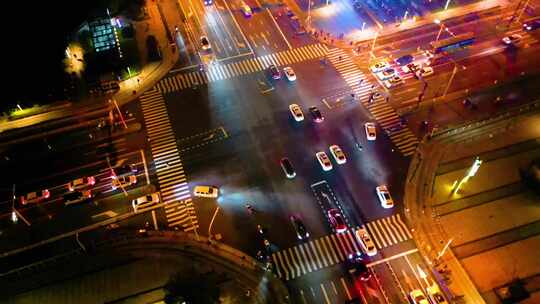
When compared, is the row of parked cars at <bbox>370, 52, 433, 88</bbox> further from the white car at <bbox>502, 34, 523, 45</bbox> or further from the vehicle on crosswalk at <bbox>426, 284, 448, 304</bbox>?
the vehicle on crosswalk at <bbox>426, 284, 448, 304</bbox>

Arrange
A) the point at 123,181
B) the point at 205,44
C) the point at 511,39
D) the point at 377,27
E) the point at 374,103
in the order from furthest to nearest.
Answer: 1. the point at 377,27
2. the point at 205,44
3. the point at 511,39
4. the point at 374,103
5. the point at 123,181

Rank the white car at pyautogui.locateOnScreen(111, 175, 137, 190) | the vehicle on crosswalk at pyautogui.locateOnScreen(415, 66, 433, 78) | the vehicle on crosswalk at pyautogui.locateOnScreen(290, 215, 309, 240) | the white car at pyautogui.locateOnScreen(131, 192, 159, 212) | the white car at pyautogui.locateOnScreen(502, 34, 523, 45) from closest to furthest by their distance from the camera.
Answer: the vehicle on crosswalk at pyautogui.locateOnScreen(290, 215, 309, 240)
the white car at pyautogui.locateOnScreen(131, 192, 159, 212)
the white car at pyautogui.locateOnScreen(111, 175, 137, 190)
the vehicle on crosswalk at pyautogui.locateOnScreen(415, 66, 433, 78)
the white car at pyautogui.locateOnScreen(502, 34, 523, 45)

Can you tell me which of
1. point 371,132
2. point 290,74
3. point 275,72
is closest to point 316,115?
point 371,132

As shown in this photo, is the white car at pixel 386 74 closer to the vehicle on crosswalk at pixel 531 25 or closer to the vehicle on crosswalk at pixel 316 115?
the vehicle on crosswalk at pixel 316 115

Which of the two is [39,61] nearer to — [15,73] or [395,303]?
[15,73]

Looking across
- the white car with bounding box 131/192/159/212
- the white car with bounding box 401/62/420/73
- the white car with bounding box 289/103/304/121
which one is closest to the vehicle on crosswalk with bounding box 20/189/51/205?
the white car with bounding box 131/192/159/212

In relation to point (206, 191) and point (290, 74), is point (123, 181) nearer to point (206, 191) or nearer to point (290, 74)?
point (206, 191)
